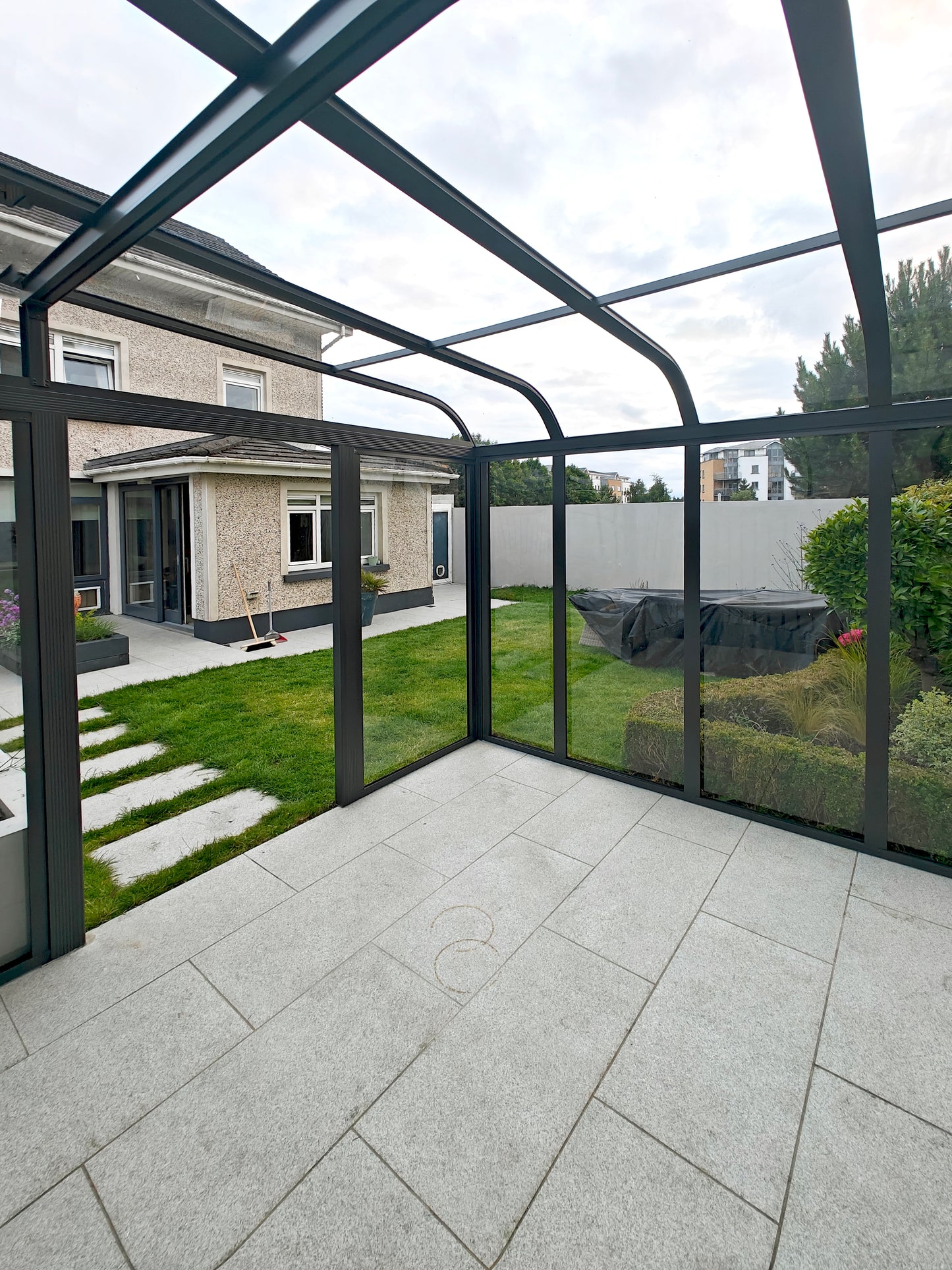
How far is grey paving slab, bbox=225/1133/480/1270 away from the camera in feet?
5.11

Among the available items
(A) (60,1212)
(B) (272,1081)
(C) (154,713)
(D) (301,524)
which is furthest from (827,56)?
(D) (301,524)

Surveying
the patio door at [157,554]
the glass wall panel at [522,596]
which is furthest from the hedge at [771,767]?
the patio door at [157,554]

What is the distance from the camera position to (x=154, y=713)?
603cm

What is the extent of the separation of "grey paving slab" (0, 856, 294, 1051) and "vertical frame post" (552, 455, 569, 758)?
2321 mm

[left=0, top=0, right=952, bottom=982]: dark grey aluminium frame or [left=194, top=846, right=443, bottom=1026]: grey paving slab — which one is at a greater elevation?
[left=0, top=0, right=952, bottom=982]: dark grey aluminium frame

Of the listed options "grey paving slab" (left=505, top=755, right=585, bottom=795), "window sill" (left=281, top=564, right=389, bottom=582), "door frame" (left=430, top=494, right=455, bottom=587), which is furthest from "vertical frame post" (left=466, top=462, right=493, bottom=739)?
"window sill" (left=281, top=564, right=389, bottom=582)

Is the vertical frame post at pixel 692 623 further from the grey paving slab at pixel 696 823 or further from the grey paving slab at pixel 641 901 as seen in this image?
the grey paving slab at pixel 641 901

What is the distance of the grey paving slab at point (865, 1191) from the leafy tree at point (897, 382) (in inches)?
108

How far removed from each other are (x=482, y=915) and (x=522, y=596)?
8.45 ft

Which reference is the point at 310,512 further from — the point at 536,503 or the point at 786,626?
the point at 786,626

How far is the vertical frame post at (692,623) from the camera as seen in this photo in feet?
13.0

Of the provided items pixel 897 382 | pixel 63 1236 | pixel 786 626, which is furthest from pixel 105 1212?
pixel 897 382

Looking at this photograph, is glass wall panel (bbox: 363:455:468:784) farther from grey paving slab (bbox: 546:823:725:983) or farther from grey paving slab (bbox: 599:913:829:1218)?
grey paving slab (bbox: 599:913:829:1218)

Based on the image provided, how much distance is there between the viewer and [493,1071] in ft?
6.89
